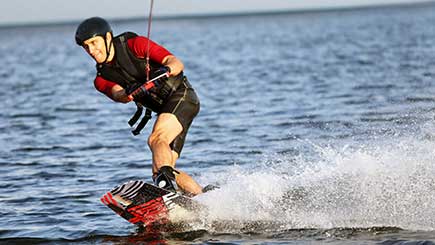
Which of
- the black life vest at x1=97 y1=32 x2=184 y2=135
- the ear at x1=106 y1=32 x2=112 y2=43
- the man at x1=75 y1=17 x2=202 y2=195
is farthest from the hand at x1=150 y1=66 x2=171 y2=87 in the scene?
the ear at x1=106 y1=32 x2=112 y2=43

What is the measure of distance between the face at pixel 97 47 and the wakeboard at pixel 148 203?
1151 mm

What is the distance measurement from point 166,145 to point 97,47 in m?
1.06

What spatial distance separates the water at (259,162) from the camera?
26.9 ft

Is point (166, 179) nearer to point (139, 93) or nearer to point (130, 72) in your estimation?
point (139, 93)

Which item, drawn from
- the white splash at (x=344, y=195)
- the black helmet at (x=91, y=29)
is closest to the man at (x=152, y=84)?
the black helmet at (x=91, y=29)

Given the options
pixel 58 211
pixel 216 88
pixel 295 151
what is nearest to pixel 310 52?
pixel 216 88

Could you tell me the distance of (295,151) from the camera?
12055 mm

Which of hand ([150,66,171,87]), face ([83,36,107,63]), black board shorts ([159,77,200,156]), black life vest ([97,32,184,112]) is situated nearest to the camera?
hand ([150,66,171,87])

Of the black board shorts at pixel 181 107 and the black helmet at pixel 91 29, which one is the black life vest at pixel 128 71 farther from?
the black helmet at pixel 91 29

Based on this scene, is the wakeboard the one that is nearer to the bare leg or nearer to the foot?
the foot

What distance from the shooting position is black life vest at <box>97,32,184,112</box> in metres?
8.27

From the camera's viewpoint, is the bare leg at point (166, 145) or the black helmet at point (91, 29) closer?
the black helmet at point (91, 29)

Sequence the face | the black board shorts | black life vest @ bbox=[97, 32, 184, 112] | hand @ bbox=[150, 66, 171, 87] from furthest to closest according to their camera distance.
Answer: the black board shorts → black life vest @ bbox=[97, 32, 184, 112] → the face → hand @ bbox=[150, 66, 171, 87]

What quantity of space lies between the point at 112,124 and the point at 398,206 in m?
9.60
